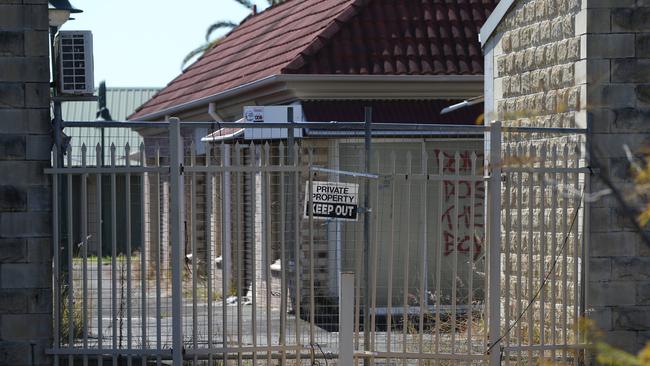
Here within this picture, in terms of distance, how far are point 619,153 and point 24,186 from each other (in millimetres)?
4818

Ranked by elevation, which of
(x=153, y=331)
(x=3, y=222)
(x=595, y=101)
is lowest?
(x=153, y=331)

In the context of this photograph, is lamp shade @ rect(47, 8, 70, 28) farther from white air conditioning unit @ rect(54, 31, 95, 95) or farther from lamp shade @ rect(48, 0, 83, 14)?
white air conditioning unit @ rect(54, 31, 95, 95)

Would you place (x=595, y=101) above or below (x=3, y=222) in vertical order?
above

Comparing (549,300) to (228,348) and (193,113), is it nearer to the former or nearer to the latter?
(228,348)

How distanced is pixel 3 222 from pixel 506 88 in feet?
18.0

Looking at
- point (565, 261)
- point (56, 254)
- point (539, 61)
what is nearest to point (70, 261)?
point (56, 254)

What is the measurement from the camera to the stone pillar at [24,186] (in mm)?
9195

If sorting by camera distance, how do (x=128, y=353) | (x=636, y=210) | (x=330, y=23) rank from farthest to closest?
(x=330, y=23) → (x=636, y=210) → (x=128, y=353)

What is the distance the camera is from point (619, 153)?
9.92 metres

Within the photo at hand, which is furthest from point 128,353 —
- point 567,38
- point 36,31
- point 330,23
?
point 330,23

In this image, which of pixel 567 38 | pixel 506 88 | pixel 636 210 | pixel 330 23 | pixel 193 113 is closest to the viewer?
pixel 636 210

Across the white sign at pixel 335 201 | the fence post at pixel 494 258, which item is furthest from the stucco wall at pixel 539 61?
the white sign at pixel 335 201

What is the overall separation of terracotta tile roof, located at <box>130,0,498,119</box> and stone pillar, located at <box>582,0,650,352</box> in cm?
609

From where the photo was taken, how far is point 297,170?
30.1 ft
